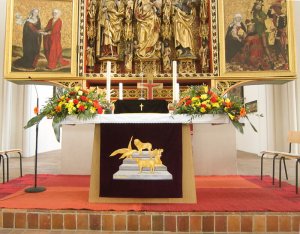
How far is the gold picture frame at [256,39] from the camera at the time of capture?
18.8 feet

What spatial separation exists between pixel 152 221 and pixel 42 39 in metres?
4.56

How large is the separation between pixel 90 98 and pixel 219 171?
2.92 metres

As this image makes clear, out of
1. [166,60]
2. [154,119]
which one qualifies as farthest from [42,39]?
[154,119]

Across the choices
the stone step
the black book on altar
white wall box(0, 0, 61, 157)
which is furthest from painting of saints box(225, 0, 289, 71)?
white wall box(0, 0, 61, 157)

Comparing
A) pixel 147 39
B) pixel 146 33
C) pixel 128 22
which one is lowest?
pixel 147 39

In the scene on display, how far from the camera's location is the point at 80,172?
539cm

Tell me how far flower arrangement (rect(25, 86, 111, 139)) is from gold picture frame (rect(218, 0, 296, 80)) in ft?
10.7

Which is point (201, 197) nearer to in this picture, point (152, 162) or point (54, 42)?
point (152, 162)

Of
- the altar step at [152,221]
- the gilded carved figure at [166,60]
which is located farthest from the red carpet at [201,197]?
the gilded carved figure at [166,60]

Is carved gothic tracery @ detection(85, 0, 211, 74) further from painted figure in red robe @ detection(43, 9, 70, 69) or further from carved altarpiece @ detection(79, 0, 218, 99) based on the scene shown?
painted figure in red robe @ detection(43, 9, 70, 69)

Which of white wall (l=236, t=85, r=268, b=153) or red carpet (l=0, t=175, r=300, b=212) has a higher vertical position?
white wall (l=236, t=85, r=268, b=153)

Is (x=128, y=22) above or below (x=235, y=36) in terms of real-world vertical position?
above

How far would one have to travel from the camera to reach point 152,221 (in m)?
2.95

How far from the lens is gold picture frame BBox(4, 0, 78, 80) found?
5812mm
